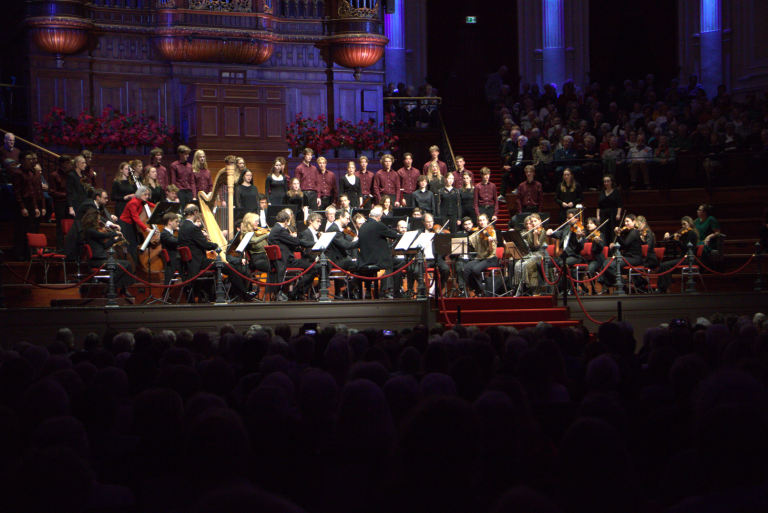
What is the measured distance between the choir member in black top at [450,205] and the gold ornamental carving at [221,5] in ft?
20.2

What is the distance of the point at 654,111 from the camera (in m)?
18.1

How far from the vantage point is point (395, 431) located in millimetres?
3574

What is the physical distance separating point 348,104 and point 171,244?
8.53m

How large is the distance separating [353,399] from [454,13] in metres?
21.7

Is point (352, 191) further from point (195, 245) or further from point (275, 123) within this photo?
point (195, 245)

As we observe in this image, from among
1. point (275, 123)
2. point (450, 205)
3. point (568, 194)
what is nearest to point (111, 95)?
point (275, 123)

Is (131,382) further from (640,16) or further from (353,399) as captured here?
(640,16)

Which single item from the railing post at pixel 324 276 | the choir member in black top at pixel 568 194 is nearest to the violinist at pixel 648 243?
the choir member in black top at pixel 568 194

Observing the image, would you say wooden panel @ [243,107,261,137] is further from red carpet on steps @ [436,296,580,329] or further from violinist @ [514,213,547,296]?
red carpet on steps @ [436,296,580,329]

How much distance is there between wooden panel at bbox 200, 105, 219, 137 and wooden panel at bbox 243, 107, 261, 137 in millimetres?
538

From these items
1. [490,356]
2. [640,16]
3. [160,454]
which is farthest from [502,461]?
[640,16]

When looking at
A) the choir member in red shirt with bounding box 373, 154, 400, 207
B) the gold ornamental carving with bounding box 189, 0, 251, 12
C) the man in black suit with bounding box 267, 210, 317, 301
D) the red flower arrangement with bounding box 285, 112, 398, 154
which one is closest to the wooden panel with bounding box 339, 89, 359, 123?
the red flower arrangement with bounding box 285, 112, 398, 154

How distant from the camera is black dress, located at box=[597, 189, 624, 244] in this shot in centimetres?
1442

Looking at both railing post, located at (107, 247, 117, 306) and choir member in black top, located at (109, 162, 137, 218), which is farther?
choir member in black top, located at (109, 162, 137, 218)
